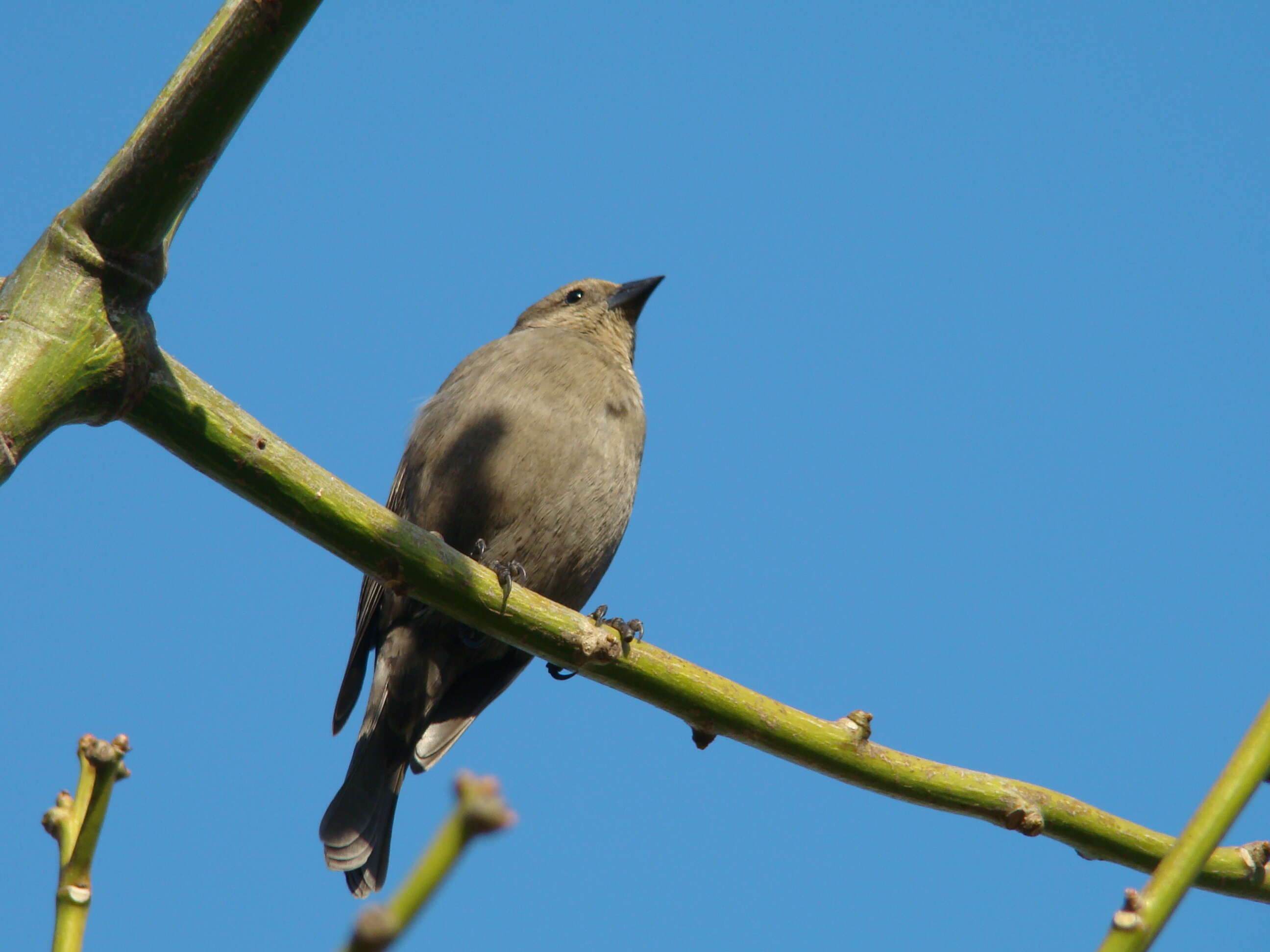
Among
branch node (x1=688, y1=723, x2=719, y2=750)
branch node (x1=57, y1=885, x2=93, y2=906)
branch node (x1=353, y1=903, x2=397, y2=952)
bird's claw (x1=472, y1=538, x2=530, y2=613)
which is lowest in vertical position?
branch node (x1=57, y1=885, x2=93, y2=906)

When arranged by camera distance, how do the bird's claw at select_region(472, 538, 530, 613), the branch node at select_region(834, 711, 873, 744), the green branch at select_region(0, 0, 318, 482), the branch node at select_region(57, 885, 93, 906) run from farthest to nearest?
the bird's claw at select_region(472, 538, 530, 613) → the branch node at select_region(834, 711, 873, 744) → the green branch at select_region(0, 0, 318, 482) → the branch node at select_region(57, 885, 93, 906)

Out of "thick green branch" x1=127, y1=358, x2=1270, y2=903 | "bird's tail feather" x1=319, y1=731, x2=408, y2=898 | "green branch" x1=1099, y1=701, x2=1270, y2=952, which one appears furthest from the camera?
"bird's tail feather" x1=319, y1=731, x2=408, y2=898

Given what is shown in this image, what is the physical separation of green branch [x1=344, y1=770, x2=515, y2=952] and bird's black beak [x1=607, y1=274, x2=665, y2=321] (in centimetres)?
662

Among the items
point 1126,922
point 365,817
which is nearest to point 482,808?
point 1126,922

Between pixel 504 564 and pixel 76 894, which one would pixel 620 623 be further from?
pixel 76 894

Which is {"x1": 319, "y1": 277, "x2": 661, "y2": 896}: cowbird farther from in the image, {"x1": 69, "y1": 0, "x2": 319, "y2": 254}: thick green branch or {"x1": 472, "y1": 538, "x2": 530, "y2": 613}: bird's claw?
{"x1": 69, "y1": 0, "x2": 319, "y2": 254}: thick green branch

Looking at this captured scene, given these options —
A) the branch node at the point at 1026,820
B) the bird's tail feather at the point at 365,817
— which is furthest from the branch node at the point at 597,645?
the bird's tail feather at the point at 365,817

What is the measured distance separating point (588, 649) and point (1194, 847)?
2.03m

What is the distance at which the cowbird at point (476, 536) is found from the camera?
5.29m

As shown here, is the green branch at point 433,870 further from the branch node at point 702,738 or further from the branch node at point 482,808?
the branch node at point 702,738

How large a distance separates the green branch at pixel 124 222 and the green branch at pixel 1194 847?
1646mm

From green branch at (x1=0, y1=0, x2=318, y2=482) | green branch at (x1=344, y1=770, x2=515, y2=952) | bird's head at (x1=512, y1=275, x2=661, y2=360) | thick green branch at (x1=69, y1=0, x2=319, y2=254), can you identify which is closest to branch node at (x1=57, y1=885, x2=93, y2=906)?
green branch at (x1=344, y1=770, x2=515, y2=952)

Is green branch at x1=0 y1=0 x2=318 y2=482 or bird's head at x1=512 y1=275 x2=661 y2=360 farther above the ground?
bird's head at x1=512 y1=275 x2=661 y2=360

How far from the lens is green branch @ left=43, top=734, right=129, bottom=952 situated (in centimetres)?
128
